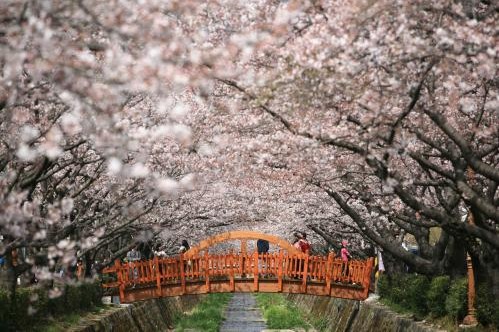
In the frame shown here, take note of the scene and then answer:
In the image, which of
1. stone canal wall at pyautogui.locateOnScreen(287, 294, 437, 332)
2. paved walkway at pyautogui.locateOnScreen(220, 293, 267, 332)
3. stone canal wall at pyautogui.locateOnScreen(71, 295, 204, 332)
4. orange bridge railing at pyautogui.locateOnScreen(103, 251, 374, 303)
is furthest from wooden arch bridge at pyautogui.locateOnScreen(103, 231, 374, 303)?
paved walkway at pyautogui.locateOnScreen(220, 293, 267, 332)

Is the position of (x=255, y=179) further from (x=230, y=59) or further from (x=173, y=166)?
(x=230, y=59)

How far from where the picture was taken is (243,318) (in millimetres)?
48719

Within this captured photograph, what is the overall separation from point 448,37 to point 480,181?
789 centimetres

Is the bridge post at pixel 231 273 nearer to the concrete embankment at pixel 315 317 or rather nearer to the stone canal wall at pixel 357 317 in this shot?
the concrete embankment at pixel 315 317

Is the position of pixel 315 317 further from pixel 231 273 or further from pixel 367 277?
pixel 231 273

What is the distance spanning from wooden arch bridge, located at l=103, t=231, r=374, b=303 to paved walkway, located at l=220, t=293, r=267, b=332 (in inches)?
538

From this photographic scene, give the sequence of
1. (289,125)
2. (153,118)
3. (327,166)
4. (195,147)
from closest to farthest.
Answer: (289,125) < (153,118) < (327,166) < (195,147)

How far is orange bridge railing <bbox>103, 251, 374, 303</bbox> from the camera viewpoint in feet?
85.6

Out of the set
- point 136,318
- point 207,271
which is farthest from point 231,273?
point 136,318

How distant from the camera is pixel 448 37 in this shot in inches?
433

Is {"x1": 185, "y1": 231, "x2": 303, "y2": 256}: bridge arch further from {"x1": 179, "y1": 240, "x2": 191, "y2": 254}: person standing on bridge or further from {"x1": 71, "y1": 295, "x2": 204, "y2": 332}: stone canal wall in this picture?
{"x1": 179, "y1": 240, "x2": 191, "y2": 254}: person standing on bridge

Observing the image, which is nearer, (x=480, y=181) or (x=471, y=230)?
(x=471, y=230)

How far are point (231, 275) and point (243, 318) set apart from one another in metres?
23.2

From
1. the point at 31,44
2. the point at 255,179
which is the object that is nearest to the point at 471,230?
the point at 31,44
